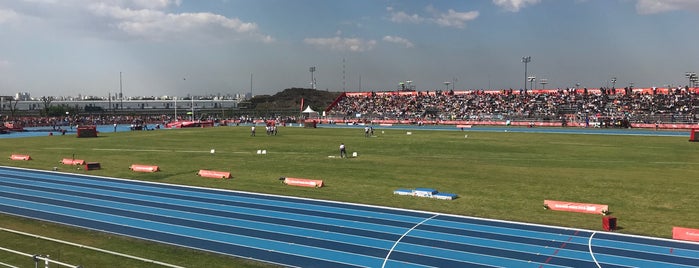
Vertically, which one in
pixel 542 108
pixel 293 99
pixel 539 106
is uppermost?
pixel 293 99

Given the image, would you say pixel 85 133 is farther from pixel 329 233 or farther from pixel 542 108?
pixel 542 108

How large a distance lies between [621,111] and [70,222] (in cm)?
7669

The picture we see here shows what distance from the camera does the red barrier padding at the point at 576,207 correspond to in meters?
16.8

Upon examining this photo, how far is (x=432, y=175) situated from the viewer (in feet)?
83.7

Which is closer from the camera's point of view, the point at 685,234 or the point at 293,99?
the point at 685,234

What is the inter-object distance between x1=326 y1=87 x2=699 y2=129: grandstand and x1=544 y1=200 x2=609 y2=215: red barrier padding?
54.7m

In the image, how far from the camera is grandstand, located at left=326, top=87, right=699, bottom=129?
68.6 metres

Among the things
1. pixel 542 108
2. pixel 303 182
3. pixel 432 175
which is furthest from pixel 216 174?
pixel 542 108

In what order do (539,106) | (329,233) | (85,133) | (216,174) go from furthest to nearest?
(539,106) → (85,133) → (216,174) → (329,233)

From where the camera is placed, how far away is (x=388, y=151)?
37562mm

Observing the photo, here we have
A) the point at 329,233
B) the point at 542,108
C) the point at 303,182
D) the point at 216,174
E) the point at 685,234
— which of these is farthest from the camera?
the point at 542,108

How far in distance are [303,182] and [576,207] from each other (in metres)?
11.3

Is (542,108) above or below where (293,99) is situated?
below

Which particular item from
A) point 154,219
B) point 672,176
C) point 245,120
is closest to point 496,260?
point 154,219
